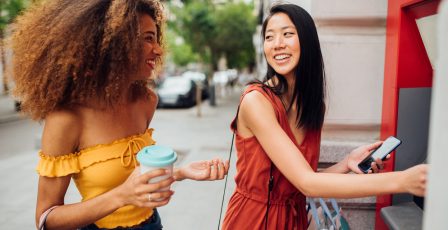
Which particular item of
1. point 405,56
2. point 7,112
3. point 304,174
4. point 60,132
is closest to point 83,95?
point 60,132

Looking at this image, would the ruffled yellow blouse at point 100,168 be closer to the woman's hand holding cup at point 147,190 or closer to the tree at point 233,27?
the woman's hand holding cup at point 147,190

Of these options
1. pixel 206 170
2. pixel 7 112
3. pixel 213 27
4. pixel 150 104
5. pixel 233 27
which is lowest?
pixel 7 112

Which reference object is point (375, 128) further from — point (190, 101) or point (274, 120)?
point (190, 101)

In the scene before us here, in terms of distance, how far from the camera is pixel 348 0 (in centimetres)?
250

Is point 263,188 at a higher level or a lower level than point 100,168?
lower

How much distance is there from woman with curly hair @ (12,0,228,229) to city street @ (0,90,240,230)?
3135 mm

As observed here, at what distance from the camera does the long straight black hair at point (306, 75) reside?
64.9 inches

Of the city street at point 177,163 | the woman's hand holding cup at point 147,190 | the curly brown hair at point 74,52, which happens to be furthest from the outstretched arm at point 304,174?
the city street at point 177,163

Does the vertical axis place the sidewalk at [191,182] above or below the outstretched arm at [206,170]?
below

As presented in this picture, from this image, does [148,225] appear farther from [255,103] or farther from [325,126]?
[325,126]

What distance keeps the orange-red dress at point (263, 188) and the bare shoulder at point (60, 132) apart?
0.65 metres

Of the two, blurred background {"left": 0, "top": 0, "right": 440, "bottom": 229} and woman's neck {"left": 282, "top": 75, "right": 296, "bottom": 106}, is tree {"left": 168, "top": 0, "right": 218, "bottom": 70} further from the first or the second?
woman's neck {"left": 282, "top": 75, "right": 296, "bottom": 106}

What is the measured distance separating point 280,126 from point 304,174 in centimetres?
24

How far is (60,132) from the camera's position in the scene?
1.38 meters
